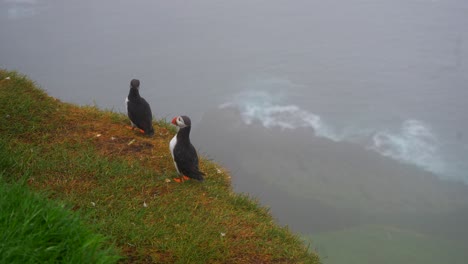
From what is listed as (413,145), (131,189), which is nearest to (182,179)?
(131,189)

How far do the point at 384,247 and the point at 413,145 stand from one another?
10882 mm

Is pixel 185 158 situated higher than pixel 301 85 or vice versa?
pixel 301 85

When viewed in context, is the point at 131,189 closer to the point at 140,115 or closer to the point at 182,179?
the point at 182,179

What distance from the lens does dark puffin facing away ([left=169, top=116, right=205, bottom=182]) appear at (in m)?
7.44

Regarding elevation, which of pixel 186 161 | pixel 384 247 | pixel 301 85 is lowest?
pixel 384 247

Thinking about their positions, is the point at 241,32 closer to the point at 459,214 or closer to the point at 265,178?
the point at 265,178

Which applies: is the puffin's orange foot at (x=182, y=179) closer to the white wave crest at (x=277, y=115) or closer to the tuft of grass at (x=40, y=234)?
the tuft of grass at (x=40, y=234)

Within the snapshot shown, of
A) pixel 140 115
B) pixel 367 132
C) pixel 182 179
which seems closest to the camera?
pixel 182 179

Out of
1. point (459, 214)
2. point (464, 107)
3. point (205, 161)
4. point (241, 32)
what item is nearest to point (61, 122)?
point (205, 161)

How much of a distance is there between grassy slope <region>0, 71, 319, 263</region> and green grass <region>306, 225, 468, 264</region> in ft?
62.0

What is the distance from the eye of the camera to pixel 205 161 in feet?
29.8

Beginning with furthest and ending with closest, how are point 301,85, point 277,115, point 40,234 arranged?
point 301,85 → point 277,115 → point 40,234

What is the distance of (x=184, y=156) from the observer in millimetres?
7406

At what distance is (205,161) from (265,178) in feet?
73.6
